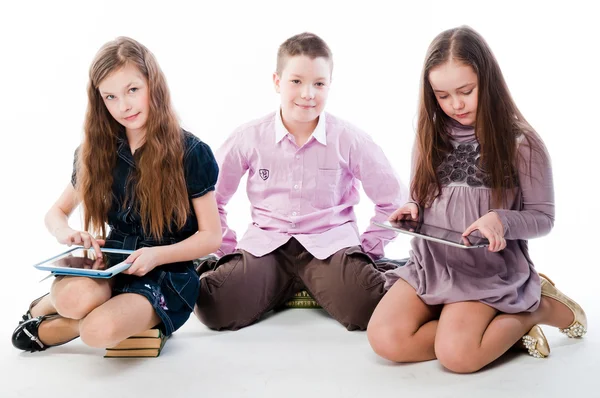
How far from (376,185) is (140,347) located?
0.81 m

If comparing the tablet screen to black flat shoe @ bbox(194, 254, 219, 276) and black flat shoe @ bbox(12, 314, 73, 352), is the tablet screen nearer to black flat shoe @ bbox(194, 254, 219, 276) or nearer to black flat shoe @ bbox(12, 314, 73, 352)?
black flat shoe @ bbox(12, 314, 73, 352)

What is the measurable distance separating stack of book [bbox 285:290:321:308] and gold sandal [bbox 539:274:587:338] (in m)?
0.61

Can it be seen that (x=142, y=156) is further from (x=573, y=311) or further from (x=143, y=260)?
(x=573, y=311)

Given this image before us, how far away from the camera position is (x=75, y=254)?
177cm

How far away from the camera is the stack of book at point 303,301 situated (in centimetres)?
209

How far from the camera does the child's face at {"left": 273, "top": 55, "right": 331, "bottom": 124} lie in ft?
6.63

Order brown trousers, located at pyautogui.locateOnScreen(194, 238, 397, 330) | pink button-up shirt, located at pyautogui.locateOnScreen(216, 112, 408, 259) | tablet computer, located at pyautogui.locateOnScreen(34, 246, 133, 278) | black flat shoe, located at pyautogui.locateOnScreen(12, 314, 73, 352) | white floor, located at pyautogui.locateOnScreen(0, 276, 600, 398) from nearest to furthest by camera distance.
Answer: white floor, located at pyautogui.locateOnScreen(0, 276, 600, 398), tablet computer, located at pyautogui.locateOnScreen(34, 246, 133, 278), black flat shoe, located at pyautogui.locateOnScreen(12, 314, 73, 352), brown trousers, located at pyautogui.locateOnScreen(194, 238, 397, 330), pink button-up shirt, located at pyautogui.locateOnScreen(216, 112, 408, 259)

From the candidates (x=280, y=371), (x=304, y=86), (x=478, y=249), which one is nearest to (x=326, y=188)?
(x=304, y=86)

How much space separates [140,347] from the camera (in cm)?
172

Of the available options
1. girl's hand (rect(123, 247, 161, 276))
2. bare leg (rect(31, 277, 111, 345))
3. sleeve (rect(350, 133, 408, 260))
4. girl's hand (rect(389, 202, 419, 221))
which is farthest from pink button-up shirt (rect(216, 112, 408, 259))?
bare leg (rect(31, 277, 111, 345))

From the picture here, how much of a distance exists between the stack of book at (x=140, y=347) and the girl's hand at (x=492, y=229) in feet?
2.35

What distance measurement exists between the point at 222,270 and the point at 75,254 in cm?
39

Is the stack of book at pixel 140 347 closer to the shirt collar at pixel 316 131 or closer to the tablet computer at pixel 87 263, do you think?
the tablet computer at pixel 87 263

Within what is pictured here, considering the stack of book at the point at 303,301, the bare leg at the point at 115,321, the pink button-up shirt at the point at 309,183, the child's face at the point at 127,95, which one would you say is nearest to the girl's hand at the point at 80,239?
the bare leg at the point at 115,321
